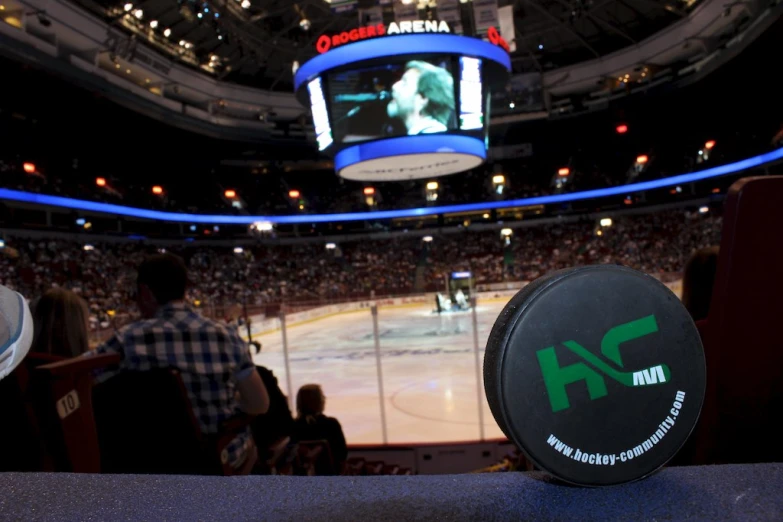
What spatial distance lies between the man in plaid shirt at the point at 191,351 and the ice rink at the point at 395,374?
1625 mm

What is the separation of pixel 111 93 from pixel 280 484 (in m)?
19.6

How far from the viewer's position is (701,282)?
2.09 metres

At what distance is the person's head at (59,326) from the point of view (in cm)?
248

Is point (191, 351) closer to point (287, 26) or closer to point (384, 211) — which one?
point (287, 26)

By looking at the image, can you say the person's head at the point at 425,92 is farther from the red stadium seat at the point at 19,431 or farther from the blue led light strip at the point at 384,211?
the blue led light strip at the point at 384,211

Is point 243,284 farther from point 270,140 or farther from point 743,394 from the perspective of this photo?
point 743,394

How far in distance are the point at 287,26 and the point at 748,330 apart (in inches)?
822

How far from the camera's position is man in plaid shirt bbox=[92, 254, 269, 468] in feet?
7.00

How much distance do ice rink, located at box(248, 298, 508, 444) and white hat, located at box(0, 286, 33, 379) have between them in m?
2.79

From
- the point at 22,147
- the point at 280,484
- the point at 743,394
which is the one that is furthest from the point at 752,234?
the point at 22,147

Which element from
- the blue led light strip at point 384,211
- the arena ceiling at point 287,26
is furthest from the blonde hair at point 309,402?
the blue led light strip at point 384,211

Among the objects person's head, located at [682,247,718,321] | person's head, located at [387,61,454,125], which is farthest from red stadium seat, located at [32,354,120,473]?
person's head, located at [387,61,454,125]

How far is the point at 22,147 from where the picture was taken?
17.9 metres

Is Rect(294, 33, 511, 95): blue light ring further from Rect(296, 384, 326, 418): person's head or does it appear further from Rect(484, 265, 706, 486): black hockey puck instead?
Rect(484, 265, 706, 486): black hockey puck
